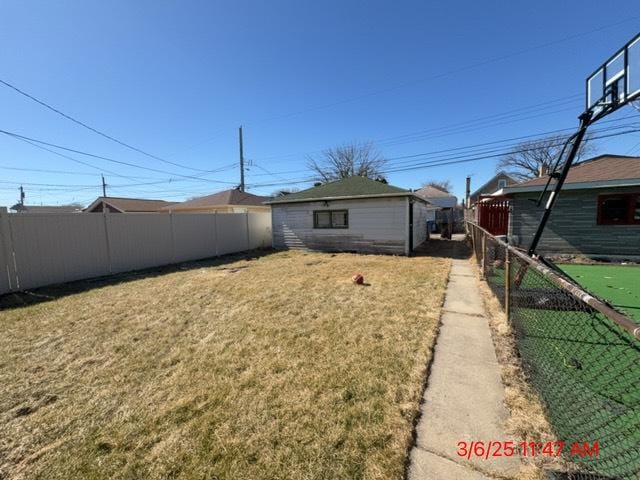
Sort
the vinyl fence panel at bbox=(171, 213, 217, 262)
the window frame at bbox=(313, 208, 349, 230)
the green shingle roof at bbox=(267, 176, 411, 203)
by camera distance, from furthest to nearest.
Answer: the window frame at bbox=(313, 208, 349, 230) → the green shingle roof at bbox=(267, 176, 411, 203) → the vinyl fence panel at bbox=(171, 213, 217, 262)

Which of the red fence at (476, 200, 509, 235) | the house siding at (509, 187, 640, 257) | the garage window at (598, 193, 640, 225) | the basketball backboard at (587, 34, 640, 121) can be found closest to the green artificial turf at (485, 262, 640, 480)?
the basketball backboard at (587, 34, 640, 121)

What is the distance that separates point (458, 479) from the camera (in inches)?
63.7

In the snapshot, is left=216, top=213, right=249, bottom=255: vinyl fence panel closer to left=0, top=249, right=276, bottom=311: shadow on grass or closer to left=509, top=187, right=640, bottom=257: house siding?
left=0, top=249, right=276, bottom=311: shadow on grass

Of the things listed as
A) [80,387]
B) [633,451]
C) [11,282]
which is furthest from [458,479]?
[11,282]

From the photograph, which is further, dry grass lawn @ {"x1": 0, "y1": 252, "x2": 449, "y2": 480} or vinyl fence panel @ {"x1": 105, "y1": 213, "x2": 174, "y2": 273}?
vinyl fence panel @ {"x1": 105, "y1": 213, "x2": 174, "y2": 273}

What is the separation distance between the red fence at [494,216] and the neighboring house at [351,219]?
2835mm

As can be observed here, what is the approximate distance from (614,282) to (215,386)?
825 centimetres

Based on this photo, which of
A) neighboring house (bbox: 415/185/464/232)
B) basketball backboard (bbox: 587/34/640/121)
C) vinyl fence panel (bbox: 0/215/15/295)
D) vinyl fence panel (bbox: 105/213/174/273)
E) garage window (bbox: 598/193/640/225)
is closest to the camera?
basketball backboard (bbox: 587/34/640/121)

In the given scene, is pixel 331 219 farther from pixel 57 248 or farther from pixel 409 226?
pixel 57 248

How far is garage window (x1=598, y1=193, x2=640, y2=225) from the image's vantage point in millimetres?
8055

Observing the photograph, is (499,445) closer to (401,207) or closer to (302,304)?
(302,304)

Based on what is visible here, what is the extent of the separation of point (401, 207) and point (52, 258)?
10.9 m

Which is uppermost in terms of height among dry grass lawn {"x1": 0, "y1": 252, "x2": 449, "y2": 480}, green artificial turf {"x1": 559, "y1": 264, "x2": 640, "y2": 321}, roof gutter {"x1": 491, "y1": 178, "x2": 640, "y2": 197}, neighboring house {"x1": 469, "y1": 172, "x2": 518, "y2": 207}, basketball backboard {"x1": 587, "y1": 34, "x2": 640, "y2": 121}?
neighboring house {"x1": 469, "y1": 172, "x2": 518, "y2": 207}

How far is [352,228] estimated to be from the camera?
11.8m
